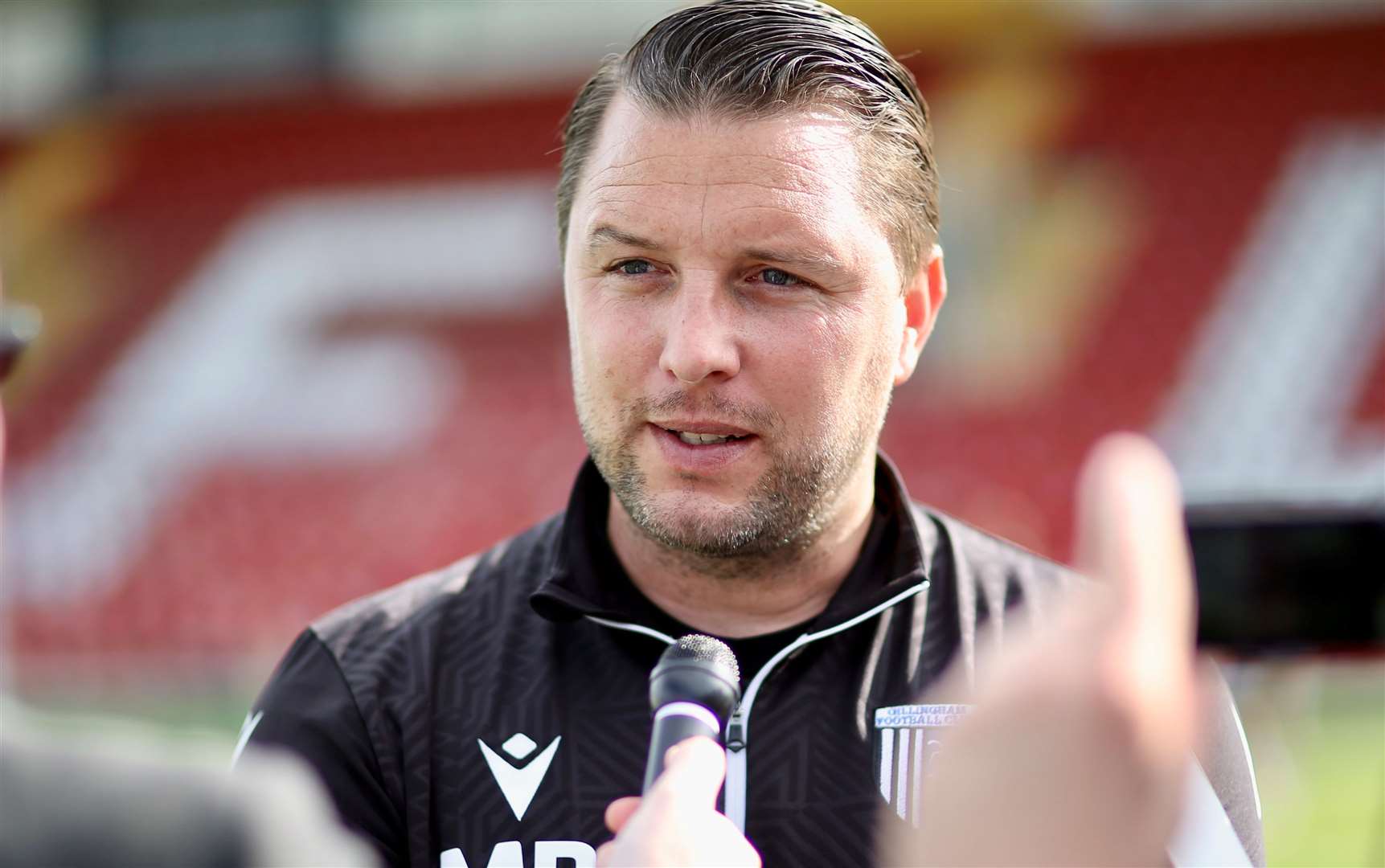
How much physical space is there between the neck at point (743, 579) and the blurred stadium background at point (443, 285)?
6.82 m

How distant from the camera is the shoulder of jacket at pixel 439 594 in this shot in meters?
2.09

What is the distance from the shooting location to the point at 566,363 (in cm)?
1189

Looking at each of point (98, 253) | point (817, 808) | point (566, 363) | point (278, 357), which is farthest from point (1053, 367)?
point (817, 808)

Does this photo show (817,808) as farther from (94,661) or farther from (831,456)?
(94,661)

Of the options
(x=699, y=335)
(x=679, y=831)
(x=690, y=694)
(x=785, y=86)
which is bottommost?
(x=679, y=831)

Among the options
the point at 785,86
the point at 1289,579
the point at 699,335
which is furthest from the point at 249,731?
the point at 1289,579

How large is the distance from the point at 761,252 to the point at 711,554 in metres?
0.42

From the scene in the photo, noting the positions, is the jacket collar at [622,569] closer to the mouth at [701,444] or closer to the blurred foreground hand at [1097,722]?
the mouth at [701,444]

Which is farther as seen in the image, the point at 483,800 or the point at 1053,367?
the point at 1053,367

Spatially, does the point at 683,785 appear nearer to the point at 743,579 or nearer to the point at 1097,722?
the point at 1097,722

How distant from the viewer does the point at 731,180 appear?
2.08 meters

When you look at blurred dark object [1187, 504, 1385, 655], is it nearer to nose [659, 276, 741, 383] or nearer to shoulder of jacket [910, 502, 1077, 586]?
nose [659, 276, 741, 383]

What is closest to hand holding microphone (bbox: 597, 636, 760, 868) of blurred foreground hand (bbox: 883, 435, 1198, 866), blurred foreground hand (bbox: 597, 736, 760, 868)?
blurred foreground hand (bbox: 597, 736, 760, 868)

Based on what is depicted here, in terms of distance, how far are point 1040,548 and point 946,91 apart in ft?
12.6
